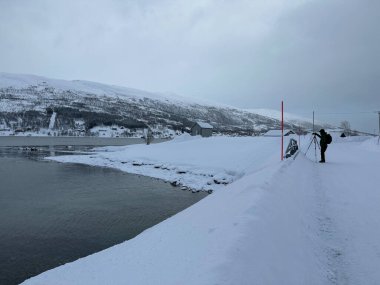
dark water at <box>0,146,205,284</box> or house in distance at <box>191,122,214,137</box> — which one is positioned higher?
house in distance at <box>191,122,214,137</box>

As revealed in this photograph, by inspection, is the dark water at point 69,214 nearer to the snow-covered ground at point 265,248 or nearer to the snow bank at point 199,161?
the snow bank at point 199,161

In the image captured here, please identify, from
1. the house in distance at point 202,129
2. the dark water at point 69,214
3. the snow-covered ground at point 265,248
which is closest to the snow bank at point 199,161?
the dark water at point 69,214

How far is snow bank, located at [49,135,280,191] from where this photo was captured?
3808cm

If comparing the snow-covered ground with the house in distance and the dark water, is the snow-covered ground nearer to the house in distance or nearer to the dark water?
the dark water

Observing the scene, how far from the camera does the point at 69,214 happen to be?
23.2 metres

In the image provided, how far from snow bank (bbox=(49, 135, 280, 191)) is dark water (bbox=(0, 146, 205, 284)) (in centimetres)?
434

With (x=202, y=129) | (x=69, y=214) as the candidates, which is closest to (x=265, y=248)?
(x=69, y=214)

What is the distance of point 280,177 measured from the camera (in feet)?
50.9

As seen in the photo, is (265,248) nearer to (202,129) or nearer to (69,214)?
(69,214)

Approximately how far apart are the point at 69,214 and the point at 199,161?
88.0 feet

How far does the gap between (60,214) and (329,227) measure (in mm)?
18492

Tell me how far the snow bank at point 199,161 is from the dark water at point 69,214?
14.2 ft

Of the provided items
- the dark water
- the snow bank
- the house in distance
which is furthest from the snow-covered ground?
the house in distance

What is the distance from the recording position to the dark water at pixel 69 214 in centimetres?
1567
